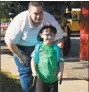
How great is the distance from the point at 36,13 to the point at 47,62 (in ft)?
1.90

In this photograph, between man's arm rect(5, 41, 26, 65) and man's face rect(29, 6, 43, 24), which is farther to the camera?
man's arm rect(5, 41, 26, 65)

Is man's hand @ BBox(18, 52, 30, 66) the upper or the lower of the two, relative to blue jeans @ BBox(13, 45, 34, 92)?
upper

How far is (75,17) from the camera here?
85.8 feet

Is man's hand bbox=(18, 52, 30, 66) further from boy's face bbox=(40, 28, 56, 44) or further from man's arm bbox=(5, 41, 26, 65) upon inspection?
boy's face bbox=(40, 28, 56, 44)

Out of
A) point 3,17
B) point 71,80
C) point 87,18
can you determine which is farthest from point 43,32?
point 3,17

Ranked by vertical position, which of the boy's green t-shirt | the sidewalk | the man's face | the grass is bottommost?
the sidewalk

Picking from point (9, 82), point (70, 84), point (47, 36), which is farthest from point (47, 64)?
point (70, 84)

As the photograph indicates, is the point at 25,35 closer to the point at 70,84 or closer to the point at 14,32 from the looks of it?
the point at 14,32

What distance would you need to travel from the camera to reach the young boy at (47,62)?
4711mm

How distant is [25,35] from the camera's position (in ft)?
16.3

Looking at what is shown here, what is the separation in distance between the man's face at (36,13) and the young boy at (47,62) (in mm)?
119

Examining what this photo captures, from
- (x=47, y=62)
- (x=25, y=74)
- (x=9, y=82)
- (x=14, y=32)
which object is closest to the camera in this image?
(x=47, y=62)

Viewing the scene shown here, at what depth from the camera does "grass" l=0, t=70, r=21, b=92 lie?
7.74m

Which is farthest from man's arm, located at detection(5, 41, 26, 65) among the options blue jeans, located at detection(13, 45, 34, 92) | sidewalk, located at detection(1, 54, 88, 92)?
sidewalk, located at detection(1, 54, 88, 92)
